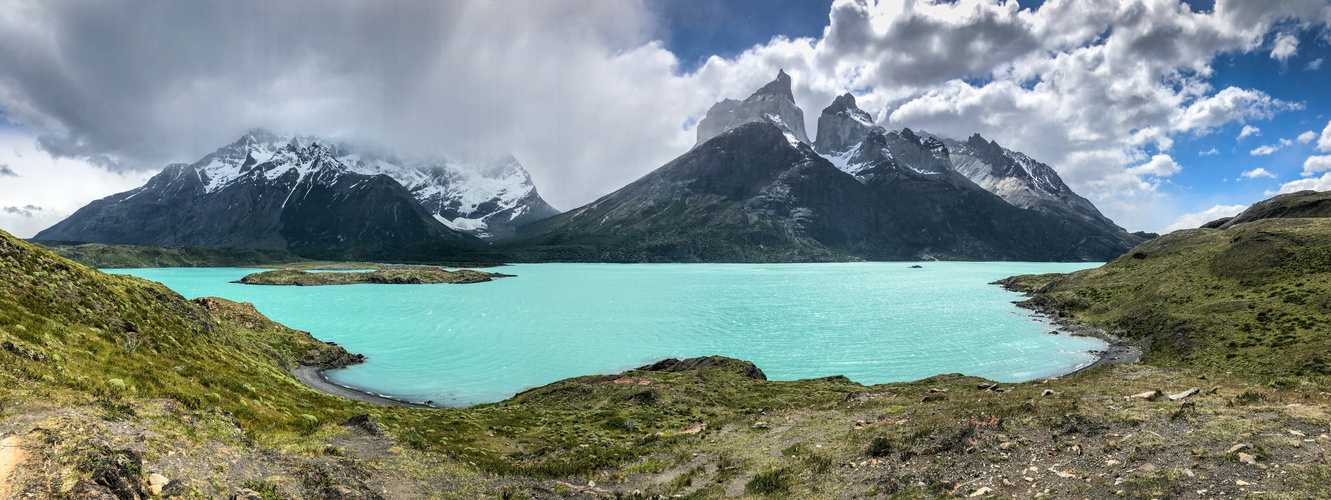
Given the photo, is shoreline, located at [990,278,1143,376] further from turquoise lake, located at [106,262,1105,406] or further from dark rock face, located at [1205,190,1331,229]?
dark rock face, located at [1205,190,1331,229]

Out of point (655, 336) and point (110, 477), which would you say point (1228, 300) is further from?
point (110, 477)

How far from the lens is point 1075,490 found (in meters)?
14.0

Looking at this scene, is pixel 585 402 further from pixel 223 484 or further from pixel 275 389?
pixel 223 484

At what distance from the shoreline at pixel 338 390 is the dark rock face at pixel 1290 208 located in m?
161

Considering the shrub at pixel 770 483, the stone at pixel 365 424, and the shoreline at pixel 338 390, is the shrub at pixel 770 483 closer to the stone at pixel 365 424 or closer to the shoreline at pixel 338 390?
the stone at pixel 365 424

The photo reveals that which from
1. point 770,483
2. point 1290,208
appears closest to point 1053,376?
point 770,483

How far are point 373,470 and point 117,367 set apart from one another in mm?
10502

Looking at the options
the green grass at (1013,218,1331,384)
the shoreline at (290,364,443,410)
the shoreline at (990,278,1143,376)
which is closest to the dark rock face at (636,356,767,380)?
the shoreline at (290,364,443,410)

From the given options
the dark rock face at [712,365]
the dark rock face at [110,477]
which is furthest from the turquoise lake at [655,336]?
the dark rock face at [110,477]

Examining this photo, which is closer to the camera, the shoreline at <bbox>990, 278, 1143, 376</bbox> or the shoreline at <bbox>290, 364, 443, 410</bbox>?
the shoreline at <bbox>290, 364, 443, 410</bbox>

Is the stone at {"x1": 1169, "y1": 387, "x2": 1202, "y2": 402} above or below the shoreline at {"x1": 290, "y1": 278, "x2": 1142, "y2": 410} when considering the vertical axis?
above

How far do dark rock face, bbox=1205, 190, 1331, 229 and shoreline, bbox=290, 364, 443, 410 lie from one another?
161 metres

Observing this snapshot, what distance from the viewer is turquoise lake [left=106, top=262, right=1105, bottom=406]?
55844 mm

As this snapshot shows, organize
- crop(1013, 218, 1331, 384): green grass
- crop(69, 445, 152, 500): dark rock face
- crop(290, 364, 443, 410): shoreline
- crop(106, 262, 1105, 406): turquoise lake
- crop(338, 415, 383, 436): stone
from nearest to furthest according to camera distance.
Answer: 1. crop(69, 445, 152, 500): dark rock face
2. crop(338, 415, 383, 436): stone
3. crop(290, 364, 443, 410): shoreline
4. crop(1013, 218, 1331, 384): green grass
5. crop(106, 262, 1105, 406): turquoise lake
